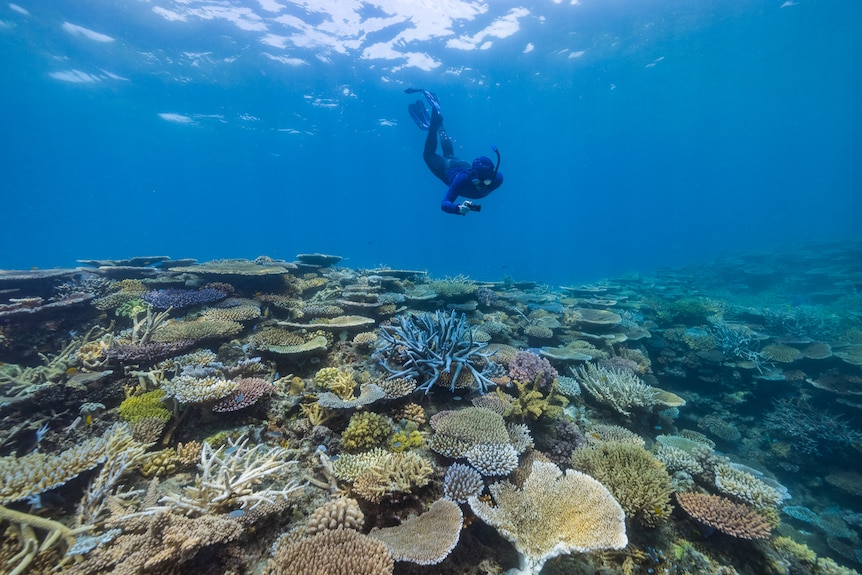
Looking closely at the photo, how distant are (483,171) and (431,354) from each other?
18.4 ft

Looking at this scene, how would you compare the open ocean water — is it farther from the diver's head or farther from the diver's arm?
the diver's arm

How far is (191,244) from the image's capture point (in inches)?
5743

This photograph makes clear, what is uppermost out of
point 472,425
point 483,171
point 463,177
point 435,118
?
point 435,118

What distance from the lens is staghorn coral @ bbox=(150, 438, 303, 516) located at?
2.76m

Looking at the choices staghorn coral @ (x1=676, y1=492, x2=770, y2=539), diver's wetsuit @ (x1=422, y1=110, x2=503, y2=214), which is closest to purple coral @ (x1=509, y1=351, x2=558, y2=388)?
staghorn coral @ (x1=676, y1=492, x2=770, y2=539)

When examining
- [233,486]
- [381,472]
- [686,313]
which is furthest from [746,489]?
[686,313]

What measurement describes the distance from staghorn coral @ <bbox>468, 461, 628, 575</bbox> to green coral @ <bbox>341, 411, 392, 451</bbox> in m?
1.34

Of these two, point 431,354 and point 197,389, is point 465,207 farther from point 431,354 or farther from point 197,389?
point 197,389

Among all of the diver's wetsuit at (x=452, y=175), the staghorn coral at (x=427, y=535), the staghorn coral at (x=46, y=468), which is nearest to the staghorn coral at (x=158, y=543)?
the staghorn coral at (x=46, y=468)

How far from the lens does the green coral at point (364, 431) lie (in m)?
3.81

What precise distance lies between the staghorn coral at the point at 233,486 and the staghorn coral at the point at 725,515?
458 centimetres

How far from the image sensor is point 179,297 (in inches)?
264

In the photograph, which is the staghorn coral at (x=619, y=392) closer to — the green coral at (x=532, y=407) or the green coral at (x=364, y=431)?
the green coral at (x=532, y=407)

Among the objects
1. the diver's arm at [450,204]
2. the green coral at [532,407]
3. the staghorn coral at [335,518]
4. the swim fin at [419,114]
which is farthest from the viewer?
the swim fin at [419,114]
